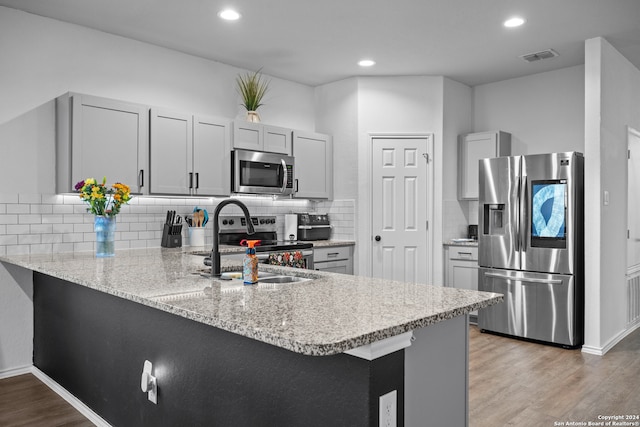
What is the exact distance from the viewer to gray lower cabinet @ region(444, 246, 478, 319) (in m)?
5.12

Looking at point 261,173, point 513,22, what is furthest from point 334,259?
point 513,22

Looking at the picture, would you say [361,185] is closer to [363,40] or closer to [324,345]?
[363,40]

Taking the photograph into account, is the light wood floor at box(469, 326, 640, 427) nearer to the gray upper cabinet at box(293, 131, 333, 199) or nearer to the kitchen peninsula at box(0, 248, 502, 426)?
the kitchen peninsula at box(0, 248, 502, 426)

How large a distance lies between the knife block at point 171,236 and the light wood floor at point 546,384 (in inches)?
103

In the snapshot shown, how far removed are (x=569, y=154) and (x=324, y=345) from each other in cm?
390

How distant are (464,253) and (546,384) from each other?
6.54ft

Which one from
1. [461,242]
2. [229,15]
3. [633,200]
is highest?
[229,15]

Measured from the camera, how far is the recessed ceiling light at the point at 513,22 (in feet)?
12.5

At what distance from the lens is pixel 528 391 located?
3.22 m

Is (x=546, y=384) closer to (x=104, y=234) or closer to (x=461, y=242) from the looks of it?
(x=461, y=242)

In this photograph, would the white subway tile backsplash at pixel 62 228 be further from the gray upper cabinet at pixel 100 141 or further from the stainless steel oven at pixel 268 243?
the stainless steel oven at pixel 268 243

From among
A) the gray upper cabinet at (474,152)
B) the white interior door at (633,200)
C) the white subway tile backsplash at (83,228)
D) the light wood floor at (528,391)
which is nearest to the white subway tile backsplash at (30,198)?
the white subway tile backsplash at (83,228)

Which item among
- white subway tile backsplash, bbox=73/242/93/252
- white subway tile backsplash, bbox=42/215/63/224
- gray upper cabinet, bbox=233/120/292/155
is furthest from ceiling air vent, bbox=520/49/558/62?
white subway tile backsplash, bbox=42/215/63/224

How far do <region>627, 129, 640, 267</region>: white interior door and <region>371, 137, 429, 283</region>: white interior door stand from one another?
6.67 feet
